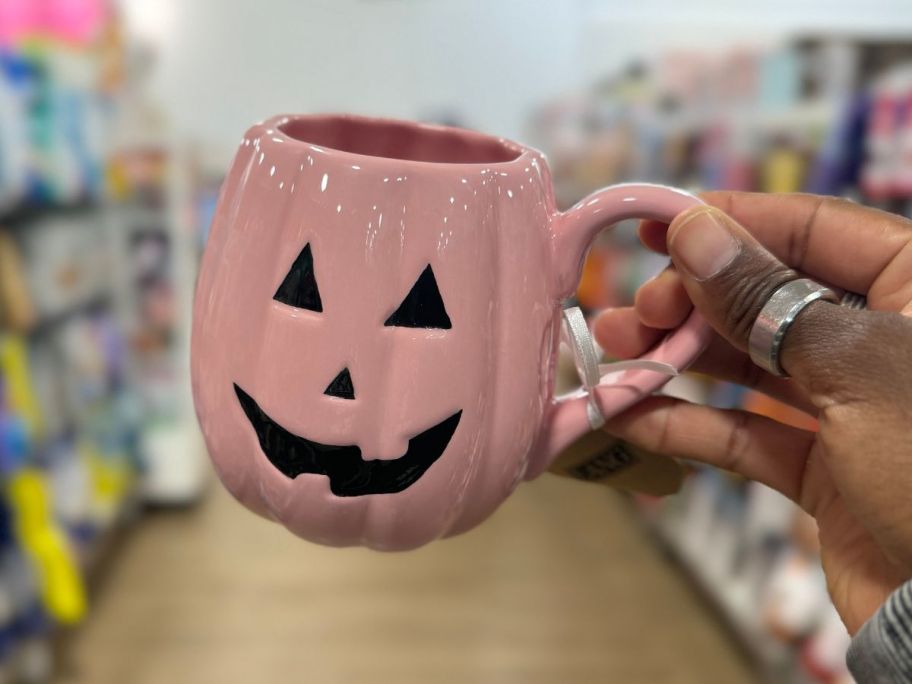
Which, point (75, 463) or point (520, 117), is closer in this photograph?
point (75, 463)

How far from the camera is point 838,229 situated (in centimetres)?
59

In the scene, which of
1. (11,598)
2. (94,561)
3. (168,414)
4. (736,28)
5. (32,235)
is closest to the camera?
(11,598)

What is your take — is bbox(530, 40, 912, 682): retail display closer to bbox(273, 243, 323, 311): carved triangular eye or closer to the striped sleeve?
the striped sleeve

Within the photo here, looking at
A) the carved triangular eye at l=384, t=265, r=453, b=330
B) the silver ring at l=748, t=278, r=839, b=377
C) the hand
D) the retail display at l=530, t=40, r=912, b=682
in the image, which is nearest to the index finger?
the hand

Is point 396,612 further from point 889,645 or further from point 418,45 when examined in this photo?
point 418,45

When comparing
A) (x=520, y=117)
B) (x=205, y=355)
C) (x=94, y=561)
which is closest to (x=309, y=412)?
(x=205, y=355)

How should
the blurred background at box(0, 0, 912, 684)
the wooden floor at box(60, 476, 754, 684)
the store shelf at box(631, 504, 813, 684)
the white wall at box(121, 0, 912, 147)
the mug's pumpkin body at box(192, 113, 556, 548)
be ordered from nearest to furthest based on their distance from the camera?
1. the mug's pumpkin body at box(192, 113, 556, 548)
2. the blurred background at box(0, 0, 912, 684)
3. the store shelf at box(631, 504, 813, 684)
4. the wooden floor at box(60, 476, 754, 684)
5. the white wall at box(121, 0, 912, 147)

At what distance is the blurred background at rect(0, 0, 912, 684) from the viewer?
1599 mm

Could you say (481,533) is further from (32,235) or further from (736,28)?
(736,28)

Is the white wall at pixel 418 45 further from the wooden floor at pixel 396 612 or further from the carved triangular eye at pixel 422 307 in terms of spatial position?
the carved triangular eye at pixel 422 307

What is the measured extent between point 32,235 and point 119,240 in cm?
48

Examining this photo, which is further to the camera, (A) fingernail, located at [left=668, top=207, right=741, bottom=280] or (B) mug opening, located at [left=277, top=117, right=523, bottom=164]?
(B) mug opening, located at [left=277, top=117, right=523, bottom=164]

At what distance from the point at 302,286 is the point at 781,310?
295mm

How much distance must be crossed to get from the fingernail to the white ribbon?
0.07m
